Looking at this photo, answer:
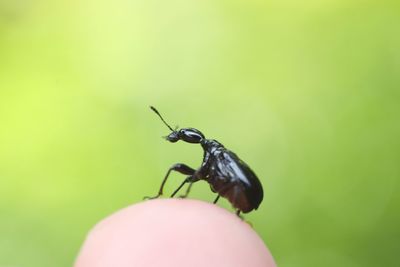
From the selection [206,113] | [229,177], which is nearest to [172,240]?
[229,177]

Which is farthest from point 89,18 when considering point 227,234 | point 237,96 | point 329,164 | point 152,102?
point 227,234

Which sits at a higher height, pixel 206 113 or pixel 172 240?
pixel 206 113

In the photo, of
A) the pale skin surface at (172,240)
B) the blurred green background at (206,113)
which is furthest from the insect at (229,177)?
the blurred green background at (206,113)

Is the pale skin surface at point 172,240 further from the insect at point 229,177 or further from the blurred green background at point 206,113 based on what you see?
the blurred green background at point 206,113

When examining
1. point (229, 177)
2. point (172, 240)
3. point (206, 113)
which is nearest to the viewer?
point (172, 240)

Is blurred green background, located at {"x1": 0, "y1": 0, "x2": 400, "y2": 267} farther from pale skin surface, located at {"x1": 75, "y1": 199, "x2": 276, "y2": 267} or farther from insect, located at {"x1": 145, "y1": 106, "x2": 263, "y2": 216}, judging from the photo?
pale skin surface, located at {"x1": 75, "y1": 199, "x2": 276, "y2": 267}

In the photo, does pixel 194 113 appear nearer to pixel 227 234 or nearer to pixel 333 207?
pixel 333 207

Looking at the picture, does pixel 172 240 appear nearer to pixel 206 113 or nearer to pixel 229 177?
pixel 229 177
